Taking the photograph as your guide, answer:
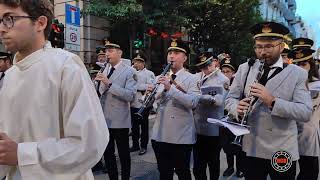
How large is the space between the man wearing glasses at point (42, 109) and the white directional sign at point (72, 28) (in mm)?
8746

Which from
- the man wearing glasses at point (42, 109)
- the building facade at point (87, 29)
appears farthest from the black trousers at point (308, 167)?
the building facade at point (87, 29)

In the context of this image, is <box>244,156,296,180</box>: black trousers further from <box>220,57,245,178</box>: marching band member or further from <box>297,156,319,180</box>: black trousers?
<box>297,156,319,180</box>: black trousers

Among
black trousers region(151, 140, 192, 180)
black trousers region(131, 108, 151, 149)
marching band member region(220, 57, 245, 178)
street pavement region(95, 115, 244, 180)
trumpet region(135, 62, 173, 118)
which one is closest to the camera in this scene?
black trousers region(151, 140, 192, 180)

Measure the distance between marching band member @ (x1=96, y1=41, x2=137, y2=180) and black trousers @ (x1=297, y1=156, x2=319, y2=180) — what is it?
2.30 m

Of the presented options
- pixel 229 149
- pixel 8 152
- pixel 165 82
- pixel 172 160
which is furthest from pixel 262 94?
pixel 229 149

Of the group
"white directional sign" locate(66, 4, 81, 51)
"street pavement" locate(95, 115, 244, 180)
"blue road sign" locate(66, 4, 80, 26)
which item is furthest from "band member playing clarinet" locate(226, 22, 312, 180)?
"blue road sign" locate(66, 4, 80, 26)

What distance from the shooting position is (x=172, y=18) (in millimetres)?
17594

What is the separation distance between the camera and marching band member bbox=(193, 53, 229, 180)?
5500mm

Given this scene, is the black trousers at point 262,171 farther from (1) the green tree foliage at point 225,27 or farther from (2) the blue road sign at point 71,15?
(1) the green tree foliage at point 225,27

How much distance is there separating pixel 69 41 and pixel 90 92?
891 cm

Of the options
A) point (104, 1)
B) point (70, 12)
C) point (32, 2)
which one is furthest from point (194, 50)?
point (32, 2)

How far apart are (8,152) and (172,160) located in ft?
11.5

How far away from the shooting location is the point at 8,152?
1.71 metres

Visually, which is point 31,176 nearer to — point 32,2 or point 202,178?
point 32,2
